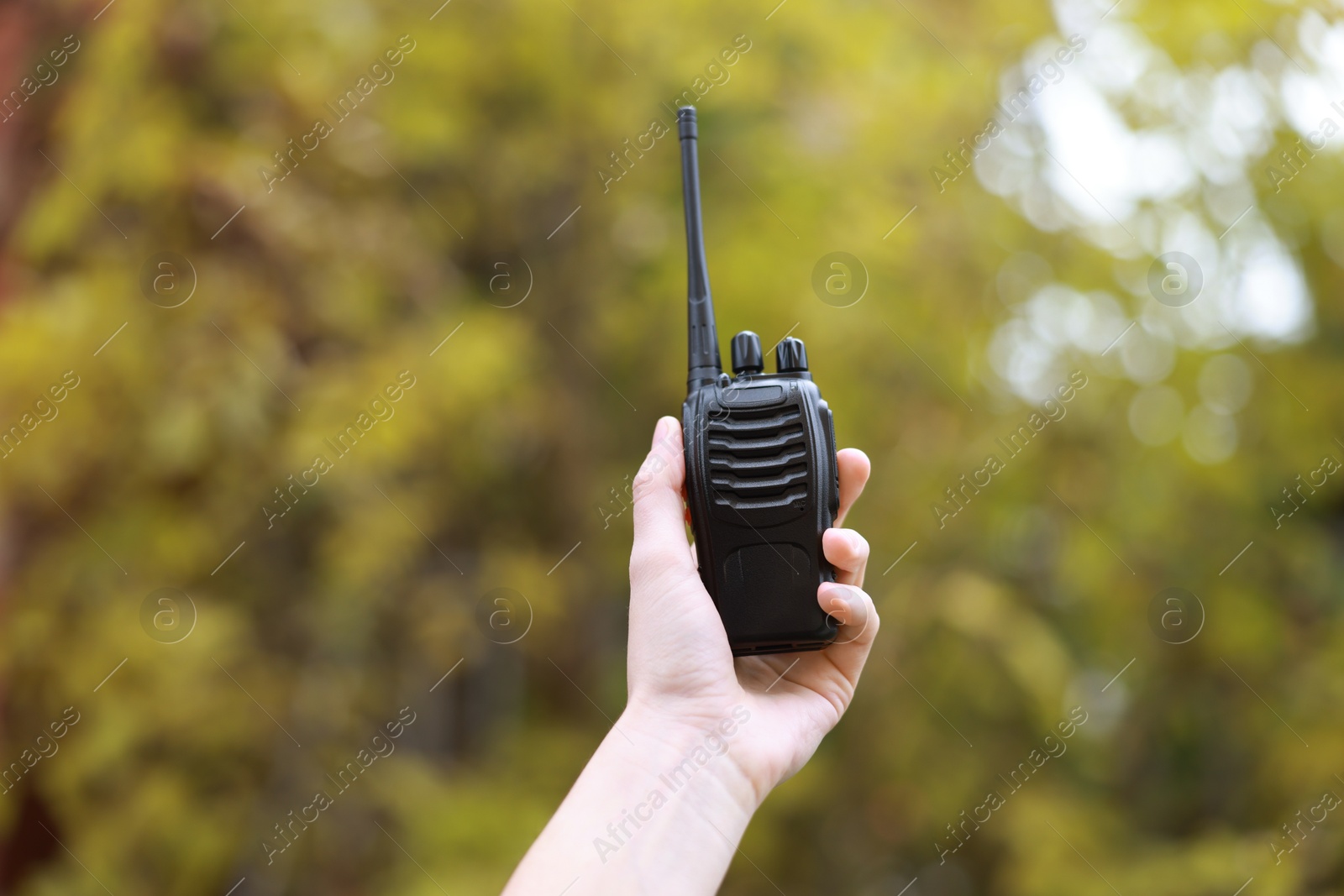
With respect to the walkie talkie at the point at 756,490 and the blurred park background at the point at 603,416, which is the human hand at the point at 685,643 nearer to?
the walkie talkie at the point at 756,490

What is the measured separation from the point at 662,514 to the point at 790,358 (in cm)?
29

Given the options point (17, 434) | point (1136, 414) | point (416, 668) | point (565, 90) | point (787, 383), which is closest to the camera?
point (787, 383)

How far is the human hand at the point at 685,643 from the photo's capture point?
1.37 meters

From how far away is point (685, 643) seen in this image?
54.9 inches

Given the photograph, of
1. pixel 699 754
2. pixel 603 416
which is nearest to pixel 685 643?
pixel 699 754

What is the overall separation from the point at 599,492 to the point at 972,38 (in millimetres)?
2221

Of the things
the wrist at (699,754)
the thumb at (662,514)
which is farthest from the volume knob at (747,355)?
the wrist at (699,754)

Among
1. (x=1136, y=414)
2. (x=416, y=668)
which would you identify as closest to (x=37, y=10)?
(x=416, y=668)

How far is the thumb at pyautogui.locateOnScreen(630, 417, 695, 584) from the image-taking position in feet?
4.62

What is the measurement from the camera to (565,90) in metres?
3.43

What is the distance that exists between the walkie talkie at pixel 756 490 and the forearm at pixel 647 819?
6.5 inches

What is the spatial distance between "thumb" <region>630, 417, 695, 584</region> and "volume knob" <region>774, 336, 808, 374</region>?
0.59 ft

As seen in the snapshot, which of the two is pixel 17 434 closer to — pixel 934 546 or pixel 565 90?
pixel 565 90

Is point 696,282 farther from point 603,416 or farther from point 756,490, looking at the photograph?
point 603,416
